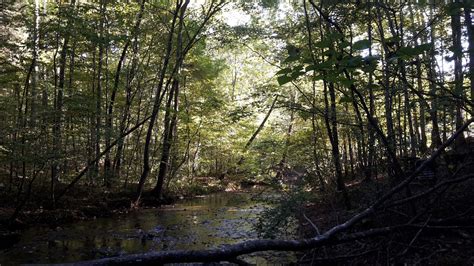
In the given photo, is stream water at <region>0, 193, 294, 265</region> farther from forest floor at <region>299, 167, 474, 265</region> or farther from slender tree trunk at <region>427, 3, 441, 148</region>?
slender tree trunk at <region>427, 3, 441, 148</region>

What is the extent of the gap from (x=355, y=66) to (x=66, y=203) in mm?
12391

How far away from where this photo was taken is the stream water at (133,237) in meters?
7.49

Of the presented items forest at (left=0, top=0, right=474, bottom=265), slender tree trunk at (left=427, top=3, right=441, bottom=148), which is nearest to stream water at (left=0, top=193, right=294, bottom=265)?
forest at (left=0, top=0, right=474, bottom=265)

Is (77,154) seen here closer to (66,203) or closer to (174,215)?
(66,203)

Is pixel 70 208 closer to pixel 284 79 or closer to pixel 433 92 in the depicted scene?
pixel 433 92

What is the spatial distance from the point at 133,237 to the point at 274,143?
16.0ft

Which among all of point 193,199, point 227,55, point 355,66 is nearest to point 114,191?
point 193,199

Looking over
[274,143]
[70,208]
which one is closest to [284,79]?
[274,143]

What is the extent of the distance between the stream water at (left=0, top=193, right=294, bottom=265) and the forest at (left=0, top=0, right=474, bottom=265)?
0.26 ft

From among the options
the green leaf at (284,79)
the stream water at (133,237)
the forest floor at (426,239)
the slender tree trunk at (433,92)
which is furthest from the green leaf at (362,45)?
the stream water at (133,237)

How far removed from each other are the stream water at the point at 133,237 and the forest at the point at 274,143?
0.08 m

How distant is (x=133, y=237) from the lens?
946 centimetres

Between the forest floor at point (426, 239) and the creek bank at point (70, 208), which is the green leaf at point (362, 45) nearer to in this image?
the forest floor at point (426, 239)

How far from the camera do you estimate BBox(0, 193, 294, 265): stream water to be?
7.49m
